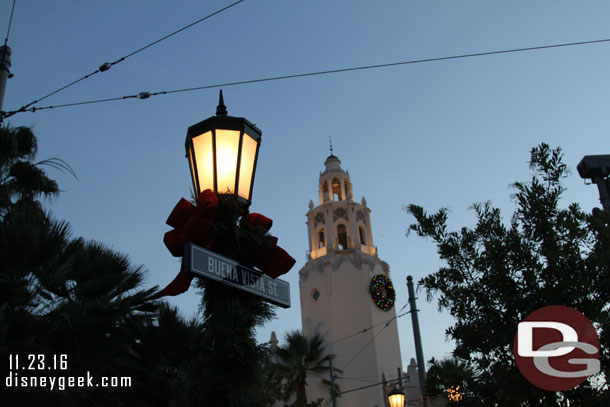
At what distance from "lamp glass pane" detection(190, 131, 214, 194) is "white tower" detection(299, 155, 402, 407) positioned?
34703 mm

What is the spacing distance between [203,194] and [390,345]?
127 feet

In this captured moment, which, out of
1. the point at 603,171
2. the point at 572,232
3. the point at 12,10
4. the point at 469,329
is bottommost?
the point at 469,329

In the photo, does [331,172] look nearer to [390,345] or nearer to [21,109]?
[390,345]

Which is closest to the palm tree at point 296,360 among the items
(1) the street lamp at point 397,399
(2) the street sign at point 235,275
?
(1) the street lamp at point 397,399

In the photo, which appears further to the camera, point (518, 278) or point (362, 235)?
point (362, 235)

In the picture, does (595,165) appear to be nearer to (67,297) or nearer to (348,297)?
(67,297)

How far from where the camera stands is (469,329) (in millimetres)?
6406

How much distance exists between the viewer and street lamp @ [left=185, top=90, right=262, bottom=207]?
3.92 m

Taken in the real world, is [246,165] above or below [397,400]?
above

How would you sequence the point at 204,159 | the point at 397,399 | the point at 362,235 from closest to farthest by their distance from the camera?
1. the point at 204,159
2. the point at 397,399
3. the point at 362,235

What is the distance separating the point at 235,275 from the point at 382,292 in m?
38.2

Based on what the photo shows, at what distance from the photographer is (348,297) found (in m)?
40.3

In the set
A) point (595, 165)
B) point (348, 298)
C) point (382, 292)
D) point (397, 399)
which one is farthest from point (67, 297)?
point (382, 292)

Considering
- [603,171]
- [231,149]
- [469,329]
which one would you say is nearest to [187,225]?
[231,149]
